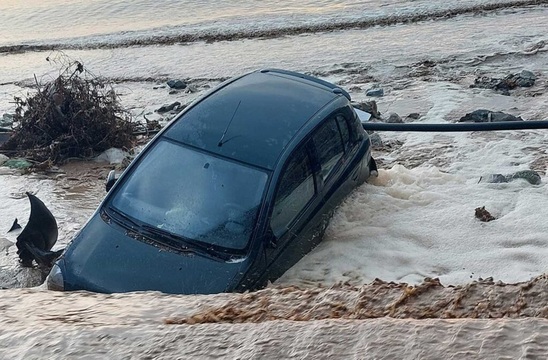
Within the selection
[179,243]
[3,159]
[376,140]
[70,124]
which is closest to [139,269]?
[179,243]

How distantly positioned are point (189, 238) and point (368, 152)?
2701mm

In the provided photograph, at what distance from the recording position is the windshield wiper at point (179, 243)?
5605mm

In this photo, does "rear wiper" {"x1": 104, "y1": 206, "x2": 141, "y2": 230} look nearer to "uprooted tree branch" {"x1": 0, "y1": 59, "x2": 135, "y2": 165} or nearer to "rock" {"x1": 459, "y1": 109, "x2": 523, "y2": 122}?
"uprooted tree branch" {"x1": 0, "y1": 59, "x2": 135, "y2": 165}

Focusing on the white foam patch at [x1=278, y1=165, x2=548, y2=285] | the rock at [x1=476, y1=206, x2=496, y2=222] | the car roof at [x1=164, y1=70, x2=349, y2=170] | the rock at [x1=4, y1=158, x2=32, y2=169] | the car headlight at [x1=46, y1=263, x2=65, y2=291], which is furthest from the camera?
the rock at [x1=4, y1=158, x2=32, y2=169]

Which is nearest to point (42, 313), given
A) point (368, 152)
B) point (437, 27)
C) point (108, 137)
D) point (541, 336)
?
point (541, 336)

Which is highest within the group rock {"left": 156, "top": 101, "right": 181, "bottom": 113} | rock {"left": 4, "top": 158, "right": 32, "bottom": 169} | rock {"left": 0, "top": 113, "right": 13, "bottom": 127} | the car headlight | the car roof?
the car roof

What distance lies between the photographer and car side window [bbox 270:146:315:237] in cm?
593

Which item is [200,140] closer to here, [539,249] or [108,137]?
[539,249]

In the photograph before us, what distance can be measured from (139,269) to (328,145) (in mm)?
2240

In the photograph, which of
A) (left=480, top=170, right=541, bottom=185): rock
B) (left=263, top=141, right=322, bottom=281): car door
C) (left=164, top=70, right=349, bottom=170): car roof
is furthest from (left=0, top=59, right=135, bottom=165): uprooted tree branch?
(left=480, top=170, right=541, bottom=185): rock

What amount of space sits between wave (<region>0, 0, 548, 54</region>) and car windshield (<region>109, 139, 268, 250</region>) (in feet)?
46.2

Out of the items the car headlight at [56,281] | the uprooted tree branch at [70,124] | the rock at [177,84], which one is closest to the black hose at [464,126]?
the uprooted tree branch at [70,124]

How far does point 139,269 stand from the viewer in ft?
18.0

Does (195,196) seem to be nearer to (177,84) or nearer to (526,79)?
(526,79)
